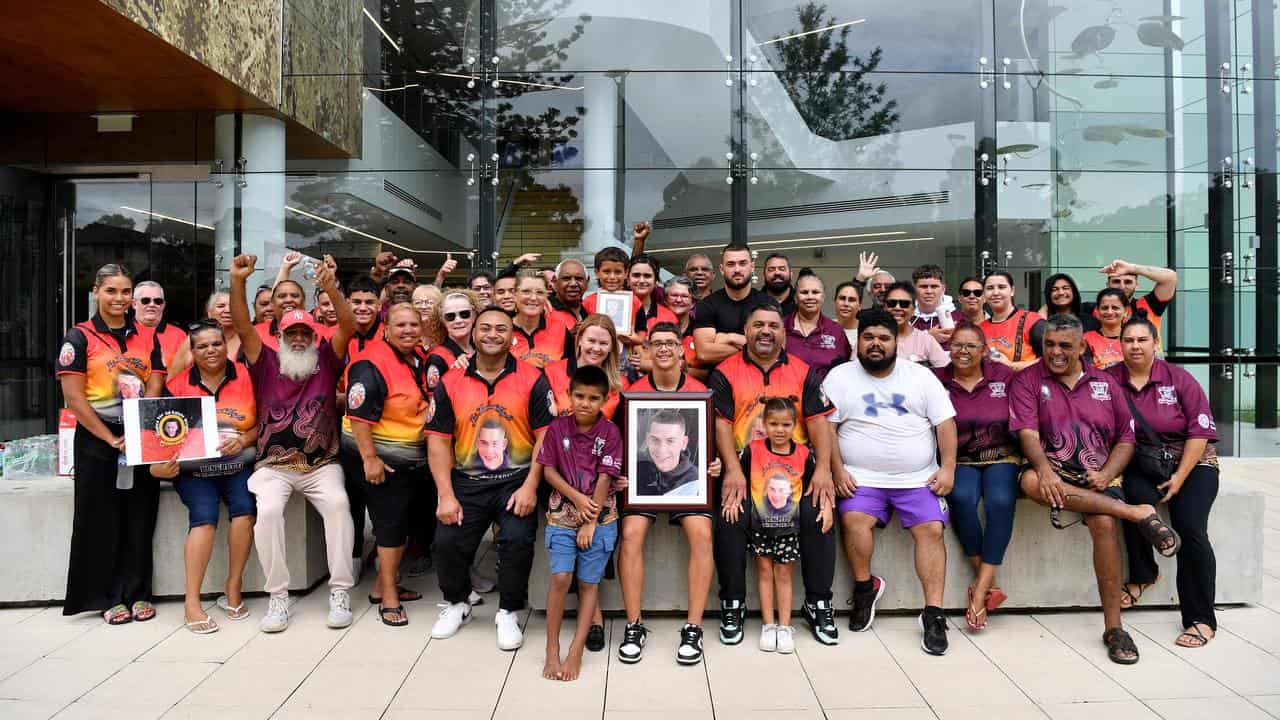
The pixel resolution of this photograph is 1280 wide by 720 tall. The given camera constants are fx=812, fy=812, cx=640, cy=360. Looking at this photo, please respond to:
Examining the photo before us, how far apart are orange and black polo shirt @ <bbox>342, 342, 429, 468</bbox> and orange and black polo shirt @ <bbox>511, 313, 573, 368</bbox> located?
0.67m

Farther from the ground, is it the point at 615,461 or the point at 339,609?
the point at 615,461

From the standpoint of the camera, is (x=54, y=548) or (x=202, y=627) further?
(x=54, y=548)

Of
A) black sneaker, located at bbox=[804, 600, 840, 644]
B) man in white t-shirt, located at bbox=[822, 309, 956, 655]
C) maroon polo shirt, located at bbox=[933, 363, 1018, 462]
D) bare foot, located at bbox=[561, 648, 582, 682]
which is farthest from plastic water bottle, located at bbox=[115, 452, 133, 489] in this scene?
maroon polo shirt, located at bbox=[933, 363, 1018, 462]

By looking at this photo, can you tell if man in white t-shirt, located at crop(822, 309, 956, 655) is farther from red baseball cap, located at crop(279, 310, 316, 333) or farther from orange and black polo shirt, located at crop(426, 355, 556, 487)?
red baseball cap, located at crop(279, 310, 316, 333)

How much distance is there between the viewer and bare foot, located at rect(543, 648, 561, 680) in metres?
3.93

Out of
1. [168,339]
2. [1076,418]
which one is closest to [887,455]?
[1076,418]

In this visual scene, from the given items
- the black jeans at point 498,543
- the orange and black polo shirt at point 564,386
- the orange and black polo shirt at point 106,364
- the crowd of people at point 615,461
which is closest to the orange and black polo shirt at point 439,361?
the crowd of people at point 615,461

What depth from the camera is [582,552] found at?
4297 millimetres

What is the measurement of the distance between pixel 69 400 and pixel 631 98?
7375 mm

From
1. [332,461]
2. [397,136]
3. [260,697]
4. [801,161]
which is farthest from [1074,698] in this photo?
[397,136]

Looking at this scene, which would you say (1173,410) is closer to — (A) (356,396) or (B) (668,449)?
(B) (668,449)

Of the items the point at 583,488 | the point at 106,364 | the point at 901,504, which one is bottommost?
the point at 901,504

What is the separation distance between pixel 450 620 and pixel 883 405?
2.70 meters

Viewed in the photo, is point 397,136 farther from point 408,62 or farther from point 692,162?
point 692,162
